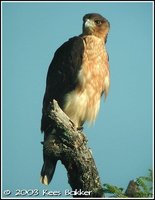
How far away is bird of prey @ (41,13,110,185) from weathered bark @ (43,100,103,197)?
84 centimetres

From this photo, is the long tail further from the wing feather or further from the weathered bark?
the wing feather

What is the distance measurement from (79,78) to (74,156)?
60.7 inches

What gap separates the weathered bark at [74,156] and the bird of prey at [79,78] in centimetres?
84

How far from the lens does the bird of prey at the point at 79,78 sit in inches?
285

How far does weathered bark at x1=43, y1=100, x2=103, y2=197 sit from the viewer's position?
5.98 meters

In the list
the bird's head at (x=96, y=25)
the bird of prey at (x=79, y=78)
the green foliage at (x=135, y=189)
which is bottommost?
the green foliage at (x=135, y=189)

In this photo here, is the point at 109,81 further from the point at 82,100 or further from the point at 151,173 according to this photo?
the point at 151,173

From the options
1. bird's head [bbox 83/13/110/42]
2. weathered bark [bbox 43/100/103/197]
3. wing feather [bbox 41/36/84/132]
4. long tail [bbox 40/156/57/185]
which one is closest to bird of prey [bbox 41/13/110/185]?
wing feather [bbox 41/36/84/132]

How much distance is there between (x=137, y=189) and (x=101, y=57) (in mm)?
2639

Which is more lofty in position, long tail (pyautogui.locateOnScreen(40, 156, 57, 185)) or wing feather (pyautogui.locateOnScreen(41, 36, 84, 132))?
wing feather (pyautogui.locateOnScreen(41, 36, 84, 132))

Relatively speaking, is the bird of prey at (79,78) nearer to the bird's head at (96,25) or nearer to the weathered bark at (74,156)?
the bird's head at (96,25)

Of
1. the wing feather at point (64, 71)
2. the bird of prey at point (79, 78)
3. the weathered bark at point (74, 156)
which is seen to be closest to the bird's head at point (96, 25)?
the bird of prey at point (79, 78)

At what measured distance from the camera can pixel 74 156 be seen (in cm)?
601

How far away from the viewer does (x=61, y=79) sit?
24.2 ft
